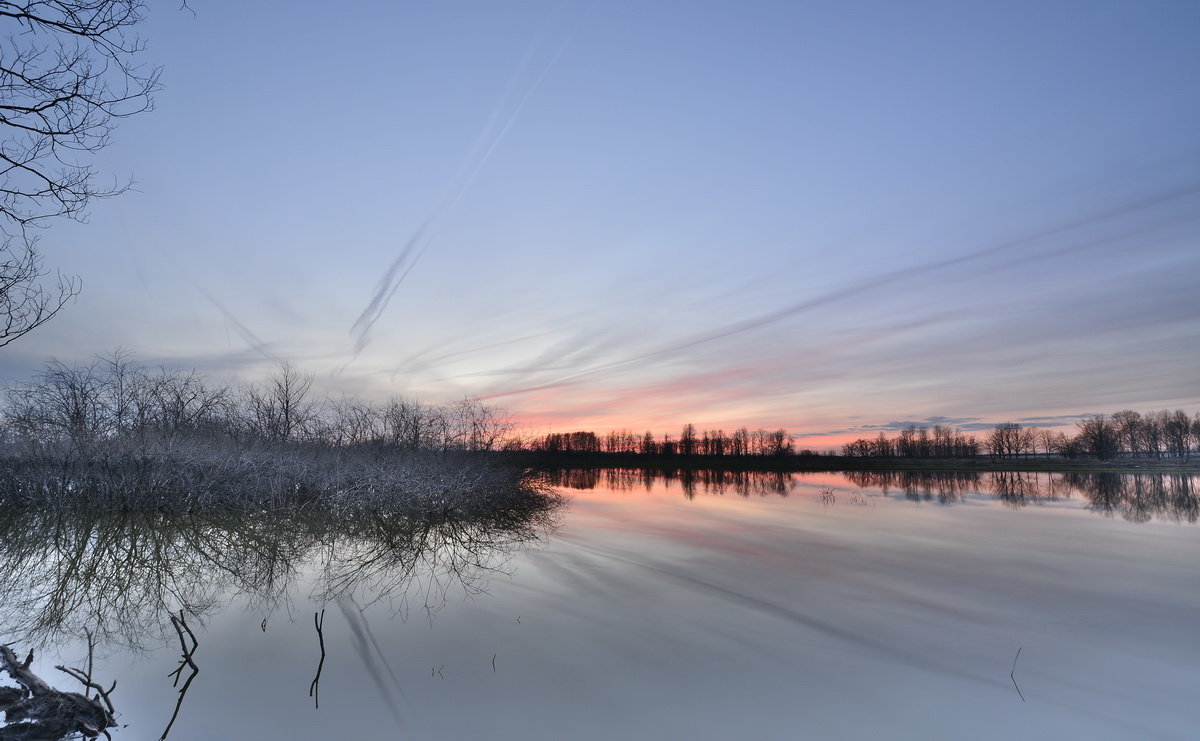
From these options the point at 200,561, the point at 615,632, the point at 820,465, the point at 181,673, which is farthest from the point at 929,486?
the point at 820,465

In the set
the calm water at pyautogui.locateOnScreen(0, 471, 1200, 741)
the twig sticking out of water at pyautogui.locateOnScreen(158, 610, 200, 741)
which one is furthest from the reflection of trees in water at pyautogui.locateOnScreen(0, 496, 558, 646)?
the twig sticking out of water at pyautogui.locateOnScreen(158, 610, 200, 741)

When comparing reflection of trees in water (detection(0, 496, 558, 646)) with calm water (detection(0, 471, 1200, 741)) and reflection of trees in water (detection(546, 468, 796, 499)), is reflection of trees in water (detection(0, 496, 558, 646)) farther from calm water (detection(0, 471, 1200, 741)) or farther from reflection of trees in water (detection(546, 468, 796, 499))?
reflection of trees in water (detection(546, 468, 796, 499))

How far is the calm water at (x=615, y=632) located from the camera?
4047mm

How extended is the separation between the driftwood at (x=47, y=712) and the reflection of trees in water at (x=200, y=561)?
1.97m

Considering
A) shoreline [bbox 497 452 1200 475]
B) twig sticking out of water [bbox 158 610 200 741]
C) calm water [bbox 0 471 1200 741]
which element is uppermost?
twig sticking out of water [bbox 158 610 200 741]

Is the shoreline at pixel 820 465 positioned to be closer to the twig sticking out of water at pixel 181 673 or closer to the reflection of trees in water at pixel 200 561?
the reflection of trees in water at pixel 200 561

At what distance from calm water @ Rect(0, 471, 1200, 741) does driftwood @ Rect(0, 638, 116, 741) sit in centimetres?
20

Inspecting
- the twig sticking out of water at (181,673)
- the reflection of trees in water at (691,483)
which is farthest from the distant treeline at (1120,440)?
the twig sticking out of water at (181,673)

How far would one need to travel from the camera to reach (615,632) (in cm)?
589

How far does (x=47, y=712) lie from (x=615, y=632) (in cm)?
440

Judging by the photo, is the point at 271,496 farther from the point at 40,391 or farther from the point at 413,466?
the point at 40,391

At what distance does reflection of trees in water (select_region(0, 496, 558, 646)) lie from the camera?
651cm

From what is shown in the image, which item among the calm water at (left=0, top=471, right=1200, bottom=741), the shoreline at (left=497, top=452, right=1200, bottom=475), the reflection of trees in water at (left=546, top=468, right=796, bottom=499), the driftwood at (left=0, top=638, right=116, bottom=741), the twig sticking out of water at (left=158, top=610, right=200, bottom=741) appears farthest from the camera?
the shoreline at (left=497, top=452, right=1200, bottom=475)

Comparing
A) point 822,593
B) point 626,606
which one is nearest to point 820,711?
point 626,606
